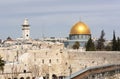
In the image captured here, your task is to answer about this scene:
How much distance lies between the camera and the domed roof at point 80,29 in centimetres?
6750

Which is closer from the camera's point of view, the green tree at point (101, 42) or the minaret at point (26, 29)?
the minaret at point (26, 29)

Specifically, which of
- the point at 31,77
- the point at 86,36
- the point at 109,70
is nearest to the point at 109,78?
the point at 109,70

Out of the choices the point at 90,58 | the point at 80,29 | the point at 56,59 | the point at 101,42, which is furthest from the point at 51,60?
the point at 101,42

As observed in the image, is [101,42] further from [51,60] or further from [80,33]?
[51,60]

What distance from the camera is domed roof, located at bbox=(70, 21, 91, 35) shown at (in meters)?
67.5

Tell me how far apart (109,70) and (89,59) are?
613 inches

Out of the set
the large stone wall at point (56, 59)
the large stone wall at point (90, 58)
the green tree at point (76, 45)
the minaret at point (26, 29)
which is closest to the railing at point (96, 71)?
the large stone wall at point (56, 59)

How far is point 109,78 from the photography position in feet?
109

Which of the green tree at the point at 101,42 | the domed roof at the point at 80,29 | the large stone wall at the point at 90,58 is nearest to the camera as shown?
the large stone wall at the point at 90,58

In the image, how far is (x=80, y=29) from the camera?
67.3 metres

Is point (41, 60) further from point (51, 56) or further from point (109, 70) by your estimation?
point (109, 70)

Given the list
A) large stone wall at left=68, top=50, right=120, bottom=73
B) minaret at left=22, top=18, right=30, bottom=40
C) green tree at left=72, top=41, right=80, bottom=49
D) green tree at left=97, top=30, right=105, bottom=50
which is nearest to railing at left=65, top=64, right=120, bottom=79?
large stone wall at left=68, top=50, right=120, bottom=73

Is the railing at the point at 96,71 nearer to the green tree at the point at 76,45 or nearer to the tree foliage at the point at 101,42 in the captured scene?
the green tree at the point at 76,45

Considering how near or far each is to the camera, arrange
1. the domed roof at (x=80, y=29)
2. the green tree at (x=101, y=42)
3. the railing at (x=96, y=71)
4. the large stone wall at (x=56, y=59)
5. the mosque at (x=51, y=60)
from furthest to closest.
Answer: the green tree at (x=101, y=42), the domed roof at (x=80, y=29), the large stone wall at (x=56, y=59), the mosque at (x=51, y=60), the railing at (x=96, y=71)
